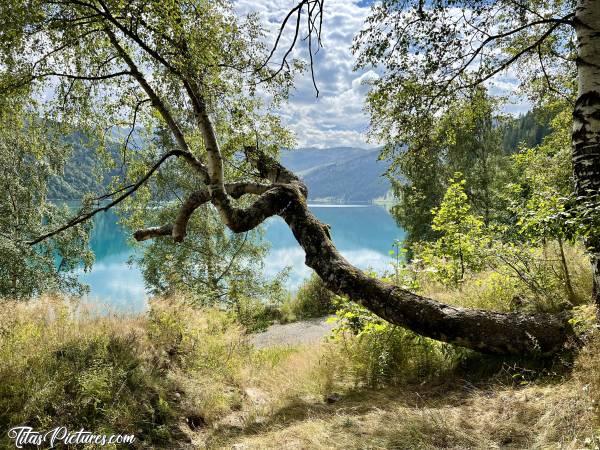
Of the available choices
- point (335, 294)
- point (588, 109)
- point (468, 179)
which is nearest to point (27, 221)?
point (335, 294)

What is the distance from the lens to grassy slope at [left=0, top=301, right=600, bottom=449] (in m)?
3.20

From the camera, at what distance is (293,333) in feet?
60.6

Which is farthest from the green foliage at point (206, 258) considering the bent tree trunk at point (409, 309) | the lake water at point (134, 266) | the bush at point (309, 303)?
the bent tree trunk at point (409, 309)

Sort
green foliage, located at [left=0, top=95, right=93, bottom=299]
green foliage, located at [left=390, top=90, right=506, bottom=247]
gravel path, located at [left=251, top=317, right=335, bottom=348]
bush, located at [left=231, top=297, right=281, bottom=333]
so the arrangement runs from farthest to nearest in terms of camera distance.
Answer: green foliage, located at [left=390, top=90, right=506, bottom=247]
green foliage, located at [left=0, top=95, right=93, bottom=299]
gravel path, located at [left=251, top=317, right=335, bottom=348]
bush, located at [left=231, top=297, right=281, bottom=333]

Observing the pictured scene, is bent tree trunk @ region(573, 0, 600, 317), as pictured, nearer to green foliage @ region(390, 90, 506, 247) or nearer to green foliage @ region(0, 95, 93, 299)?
green foliage @ region(0, 95, 93, 299)

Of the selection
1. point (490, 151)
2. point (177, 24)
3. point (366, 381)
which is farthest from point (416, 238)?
point (177, 24)

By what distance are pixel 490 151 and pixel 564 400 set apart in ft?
89.6

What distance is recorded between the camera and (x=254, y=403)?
235 inches

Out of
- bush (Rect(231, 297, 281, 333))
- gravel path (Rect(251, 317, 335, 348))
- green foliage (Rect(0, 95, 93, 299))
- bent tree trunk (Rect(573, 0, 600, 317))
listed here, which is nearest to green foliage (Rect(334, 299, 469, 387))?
bent tree trunk (Rect(573, 0, 600, 317))

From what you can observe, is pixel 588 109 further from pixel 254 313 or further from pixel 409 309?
pixel 254 313

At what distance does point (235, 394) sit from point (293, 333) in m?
12.7

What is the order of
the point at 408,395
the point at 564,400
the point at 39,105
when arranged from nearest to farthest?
the point at 564,400 < the point at 408,395 < the point at 39,105

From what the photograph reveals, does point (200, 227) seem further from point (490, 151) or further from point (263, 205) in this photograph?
point (490, 151)

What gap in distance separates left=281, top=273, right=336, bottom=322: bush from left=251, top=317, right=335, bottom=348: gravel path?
1815 millimetres
